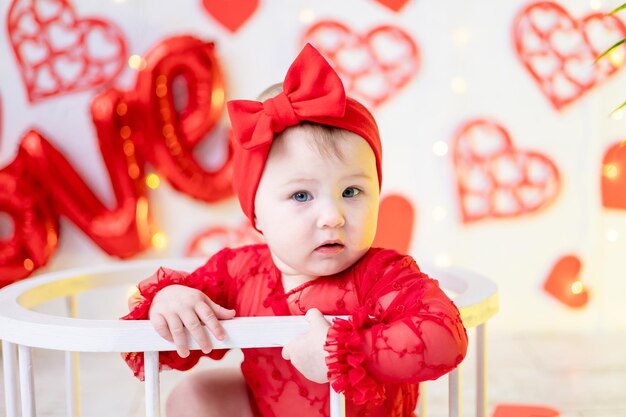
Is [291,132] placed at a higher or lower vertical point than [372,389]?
higher

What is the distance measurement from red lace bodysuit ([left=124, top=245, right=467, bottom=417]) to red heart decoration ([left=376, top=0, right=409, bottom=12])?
3.47 ft

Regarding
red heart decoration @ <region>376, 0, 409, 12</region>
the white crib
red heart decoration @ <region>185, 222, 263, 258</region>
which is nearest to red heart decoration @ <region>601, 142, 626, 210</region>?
red heart decoration @ <region>376, 0, 409, 12</region>

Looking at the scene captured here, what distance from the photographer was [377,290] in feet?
3.22

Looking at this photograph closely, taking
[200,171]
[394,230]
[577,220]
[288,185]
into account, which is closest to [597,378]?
[577,220]

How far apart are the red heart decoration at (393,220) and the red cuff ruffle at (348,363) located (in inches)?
51.0

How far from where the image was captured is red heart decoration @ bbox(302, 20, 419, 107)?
2.05m

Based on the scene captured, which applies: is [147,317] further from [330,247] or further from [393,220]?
[393,220]

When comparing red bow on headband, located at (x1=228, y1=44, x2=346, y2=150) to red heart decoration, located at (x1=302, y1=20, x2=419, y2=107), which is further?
red heart decoration, located at (x1=302, y1=20, x2=419, y2=107)

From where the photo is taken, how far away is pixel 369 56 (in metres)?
2.07

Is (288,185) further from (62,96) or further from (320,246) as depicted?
(62,96)

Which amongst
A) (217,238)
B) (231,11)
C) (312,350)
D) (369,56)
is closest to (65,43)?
(231,11)

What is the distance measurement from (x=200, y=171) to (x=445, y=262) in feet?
2.20

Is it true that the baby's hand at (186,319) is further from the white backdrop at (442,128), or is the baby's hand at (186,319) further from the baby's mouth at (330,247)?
the white backdrop at (442,128)

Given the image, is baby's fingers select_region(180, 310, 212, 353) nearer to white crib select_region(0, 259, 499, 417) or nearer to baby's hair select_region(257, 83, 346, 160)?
white crib select_region(0, 259, 499, 417)
